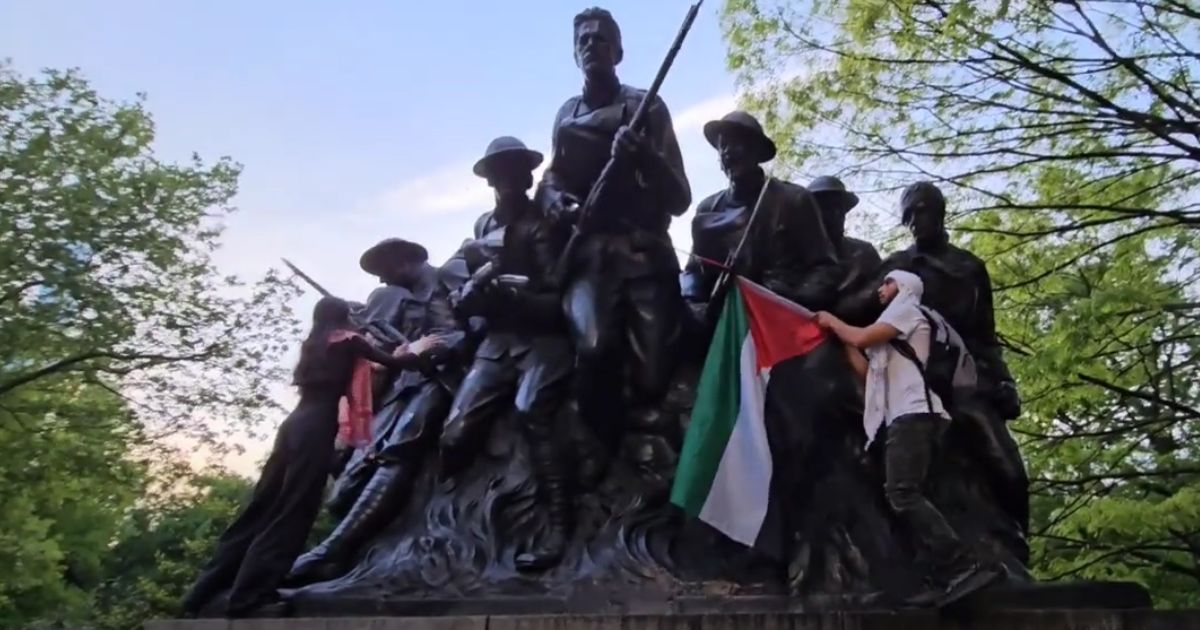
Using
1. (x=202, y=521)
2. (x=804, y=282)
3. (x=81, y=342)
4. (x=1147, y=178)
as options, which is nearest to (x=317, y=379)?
(x=804, y=282)

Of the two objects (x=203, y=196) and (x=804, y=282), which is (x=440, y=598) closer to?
(x=804, y=282)

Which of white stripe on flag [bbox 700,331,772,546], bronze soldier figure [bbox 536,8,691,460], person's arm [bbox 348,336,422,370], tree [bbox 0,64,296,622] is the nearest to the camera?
white stripe on flag [bbox 700,331,772,546]

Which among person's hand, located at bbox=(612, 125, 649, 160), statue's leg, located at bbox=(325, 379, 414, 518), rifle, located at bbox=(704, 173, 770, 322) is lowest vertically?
statue's leg, located at bbox=(325, 379, 414, 518)

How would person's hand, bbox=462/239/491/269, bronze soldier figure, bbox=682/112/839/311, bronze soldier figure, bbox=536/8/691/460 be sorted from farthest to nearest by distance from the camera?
person's hand, bbox=462/239/491/269, bronze soldier figure, bbox=682/112/839/311, bronze soldier figure, bbox=536/8/691/460

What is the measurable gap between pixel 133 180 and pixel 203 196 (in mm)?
1236

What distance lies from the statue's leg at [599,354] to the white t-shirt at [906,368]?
169cm

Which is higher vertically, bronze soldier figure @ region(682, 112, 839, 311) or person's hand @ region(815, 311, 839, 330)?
bronze soldier figure @ region(682, 112, 839, 311)

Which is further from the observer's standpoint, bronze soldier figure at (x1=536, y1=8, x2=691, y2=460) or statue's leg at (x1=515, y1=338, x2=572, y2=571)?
bronze soldier figure at (x1=536, y1=8, x2=691, y2=460)

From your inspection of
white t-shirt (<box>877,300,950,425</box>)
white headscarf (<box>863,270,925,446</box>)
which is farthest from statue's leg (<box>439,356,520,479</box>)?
white t-shirt (<box>877,300,950,425</box>)

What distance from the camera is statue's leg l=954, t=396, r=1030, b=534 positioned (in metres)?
7.00

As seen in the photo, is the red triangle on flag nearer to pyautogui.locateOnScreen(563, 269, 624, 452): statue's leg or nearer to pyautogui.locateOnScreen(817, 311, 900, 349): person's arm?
pyautogui.locateOnScreen(817, 311, 900, 349): person's arm

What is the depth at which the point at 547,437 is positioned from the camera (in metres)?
7.02

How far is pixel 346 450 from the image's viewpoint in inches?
316

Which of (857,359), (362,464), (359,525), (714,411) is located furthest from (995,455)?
(362,464)
